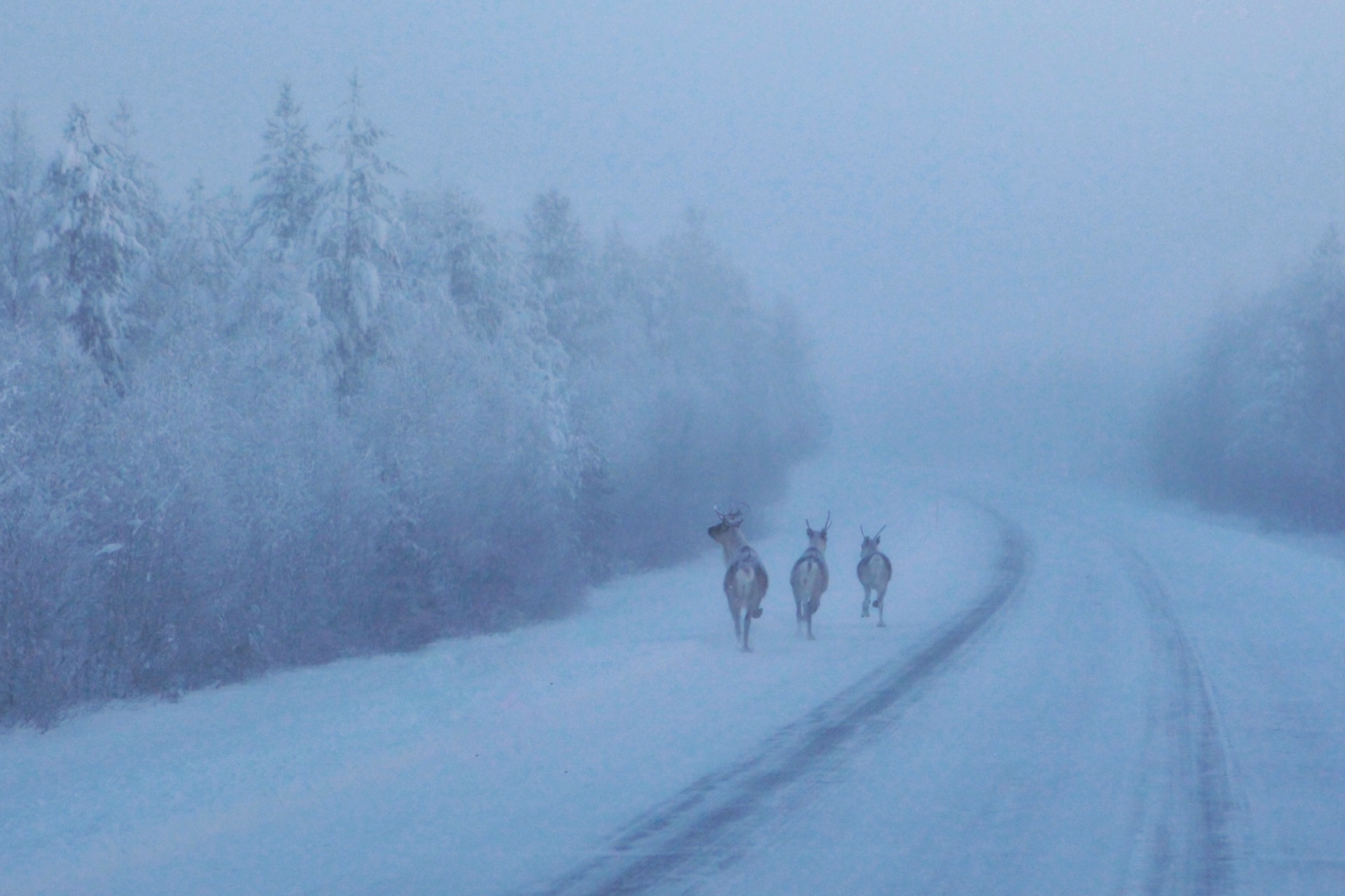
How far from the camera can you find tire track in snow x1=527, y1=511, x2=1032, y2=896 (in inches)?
270

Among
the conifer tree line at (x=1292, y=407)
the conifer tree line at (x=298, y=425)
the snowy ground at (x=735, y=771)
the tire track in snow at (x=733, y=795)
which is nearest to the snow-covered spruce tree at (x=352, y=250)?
the conifer tree line at (x=298, y=425)

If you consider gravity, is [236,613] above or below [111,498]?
below

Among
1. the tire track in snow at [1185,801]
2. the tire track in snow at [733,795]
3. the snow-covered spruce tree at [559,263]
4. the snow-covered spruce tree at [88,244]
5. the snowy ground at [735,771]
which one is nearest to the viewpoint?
the tire track in snow at [1185,801]

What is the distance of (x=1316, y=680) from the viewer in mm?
13711

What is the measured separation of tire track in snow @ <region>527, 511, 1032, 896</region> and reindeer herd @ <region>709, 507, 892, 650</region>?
84.5 inches

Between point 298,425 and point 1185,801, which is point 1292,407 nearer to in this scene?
point 298,425

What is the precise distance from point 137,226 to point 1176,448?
58961 mm

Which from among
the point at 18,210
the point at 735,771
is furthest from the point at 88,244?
the point at 735,771

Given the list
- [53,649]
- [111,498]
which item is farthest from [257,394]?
[53,649]

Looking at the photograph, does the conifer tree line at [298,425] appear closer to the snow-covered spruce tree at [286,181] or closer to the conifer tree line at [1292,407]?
the snow-covered spruce tree at [286,181]

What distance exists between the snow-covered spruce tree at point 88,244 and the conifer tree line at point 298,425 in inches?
2.3

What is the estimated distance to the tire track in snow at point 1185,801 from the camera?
6.75m

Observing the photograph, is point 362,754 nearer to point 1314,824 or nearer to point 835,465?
point 1314,824

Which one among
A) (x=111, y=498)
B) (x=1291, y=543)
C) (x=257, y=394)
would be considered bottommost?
(x=1291, y=543)
